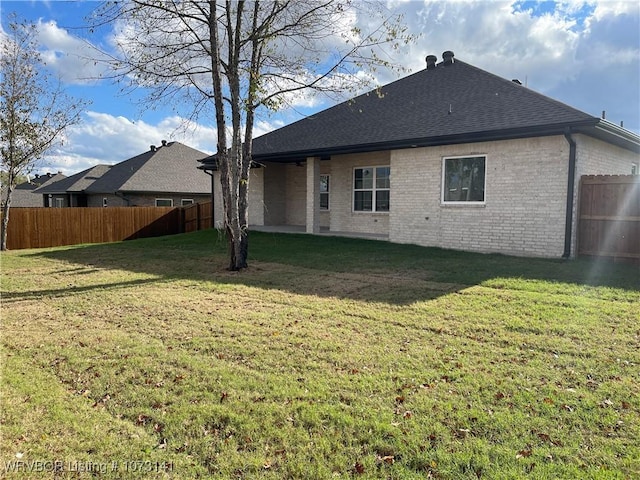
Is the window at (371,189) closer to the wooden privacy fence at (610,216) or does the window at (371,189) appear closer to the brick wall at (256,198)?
the brick wall at (256,198)

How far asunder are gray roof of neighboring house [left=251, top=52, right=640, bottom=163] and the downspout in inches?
12.8

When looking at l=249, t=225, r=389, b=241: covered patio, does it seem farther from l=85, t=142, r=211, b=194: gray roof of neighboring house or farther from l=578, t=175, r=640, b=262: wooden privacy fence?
l=85, t=142, r=211, b=194: gray roof of neighboring house

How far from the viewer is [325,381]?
12.7 ft

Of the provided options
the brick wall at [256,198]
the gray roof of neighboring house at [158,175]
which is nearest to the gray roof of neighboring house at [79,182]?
the gray roof of neighboring house at [158,175]

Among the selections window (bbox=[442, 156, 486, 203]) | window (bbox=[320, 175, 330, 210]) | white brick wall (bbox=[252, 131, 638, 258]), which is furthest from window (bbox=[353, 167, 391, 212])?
window (bbox=[442, 156, 486, 203])

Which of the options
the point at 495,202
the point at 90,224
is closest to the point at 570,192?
the point at 495,202

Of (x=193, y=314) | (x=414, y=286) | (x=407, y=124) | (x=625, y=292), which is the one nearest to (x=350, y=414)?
(x=193, y=314)

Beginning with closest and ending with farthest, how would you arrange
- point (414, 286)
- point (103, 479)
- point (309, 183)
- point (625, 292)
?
point (103, 479) < point (625, 292) < point (414, 286) < point (309, 183)

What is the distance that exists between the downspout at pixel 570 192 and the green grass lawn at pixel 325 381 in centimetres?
249

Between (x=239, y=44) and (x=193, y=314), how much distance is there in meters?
6.21

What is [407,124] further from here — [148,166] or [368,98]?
[148,166]

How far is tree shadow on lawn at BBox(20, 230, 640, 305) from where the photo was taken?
788cm

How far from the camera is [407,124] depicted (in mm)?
13711

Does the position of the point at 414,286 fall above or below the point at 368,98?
below
